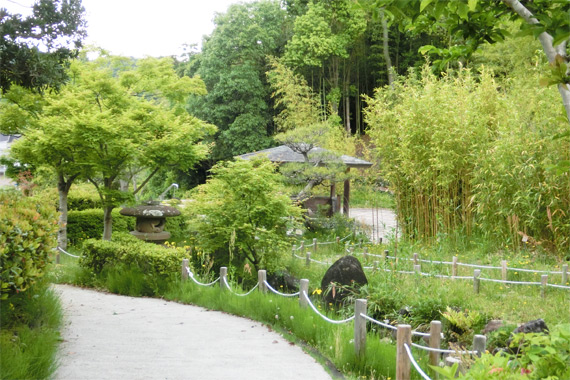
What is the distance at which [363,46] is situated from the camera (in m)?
27.9

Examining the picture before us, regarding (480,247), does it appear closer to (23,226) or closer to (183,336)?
(183,336)

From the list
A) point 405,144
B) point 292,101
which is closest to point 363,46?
point 292,101

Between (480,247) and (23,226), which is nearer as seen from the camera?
(23,226)

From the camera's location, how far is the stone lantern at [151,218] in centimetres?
1107

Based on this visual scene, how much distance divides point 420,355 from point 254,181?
4071 millimetres

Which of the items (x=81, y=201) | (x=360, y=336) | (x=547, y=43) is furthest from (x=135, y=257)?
(x=81, y=201)

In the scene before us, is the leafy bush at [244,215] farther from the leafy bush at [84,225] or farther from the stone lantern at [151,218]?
the leafy bush at [84,225]

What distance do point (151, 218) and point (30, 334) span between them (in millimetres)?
6857

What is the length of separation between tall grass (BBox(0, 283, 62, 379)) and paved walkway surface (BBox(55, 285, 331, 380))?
0.56 ft

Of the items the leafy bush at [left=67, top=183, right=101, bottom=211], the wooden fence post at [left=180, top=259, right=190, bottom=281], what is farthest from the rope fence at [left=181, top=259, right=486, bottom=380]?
the leafy bush at [left=67, top=183, right=101, bottom=211]

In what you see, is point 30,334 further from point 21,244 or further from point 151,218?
point 151,218

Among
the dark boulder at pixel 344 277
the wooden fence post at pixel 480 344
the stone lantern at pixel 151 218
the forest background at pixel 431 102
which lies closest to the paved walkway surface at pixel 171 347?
the dark boulder at pixel 344 277

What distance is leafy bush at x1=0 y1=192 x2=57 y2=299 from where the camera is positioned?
4.14 metres

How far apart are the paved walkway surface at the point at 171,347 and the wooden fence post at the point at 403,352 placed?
678mm
